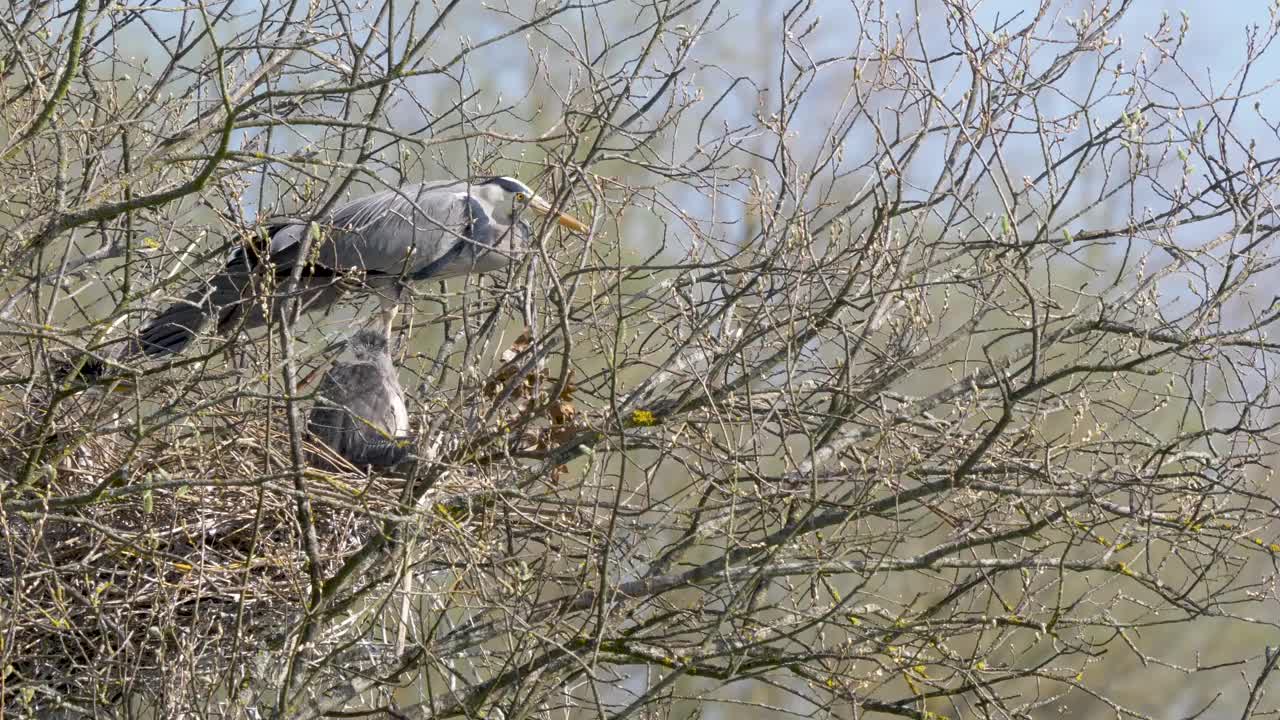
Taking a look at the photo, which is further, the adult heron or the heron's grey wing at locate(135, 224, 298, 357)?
the adult heron

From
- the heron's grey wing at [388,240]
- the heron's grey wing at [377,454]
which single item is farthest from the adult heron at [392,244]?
the heron's grey wing at [377,454]

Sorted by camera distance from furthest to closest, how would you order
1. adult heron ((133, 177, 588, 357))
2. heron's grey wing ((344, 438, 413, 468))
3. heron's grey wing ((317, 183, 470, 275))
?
heron's grey wing ((317, 183, 470, 275))
adult heron ((133, 177, 588, 357))
heron's grey wing ((344, 438, 413, 468))

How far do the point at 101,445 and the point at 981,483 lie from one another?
9.51ft

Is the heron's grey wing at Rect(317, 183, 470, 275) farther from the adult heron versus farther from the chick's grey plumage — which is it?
the chick's grey plumage

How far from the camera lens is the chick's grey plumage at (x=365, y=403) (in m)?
5.30

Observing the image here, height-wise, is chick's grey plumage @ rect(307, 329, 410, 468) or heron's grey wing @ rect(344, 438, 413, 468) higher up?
chick's grey plumage @ rect(307, 329, 410, 468)

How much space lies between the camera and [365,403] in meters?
5.41

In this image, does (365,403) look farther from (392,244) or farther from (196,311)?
(392,244)

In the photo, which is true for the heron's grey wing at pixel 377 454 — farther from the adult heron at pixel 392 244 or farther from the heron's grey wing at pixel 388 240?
the heron's grey wing at pixel 388 240

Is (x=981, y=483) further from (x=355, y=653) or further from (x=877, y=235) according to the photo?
(x=355, y=653)

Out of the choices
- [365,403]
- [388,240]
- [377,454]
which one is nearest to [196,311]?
[365,403]

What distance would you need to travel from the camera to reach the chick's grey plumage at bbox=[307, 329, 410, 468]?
5301 millimetres

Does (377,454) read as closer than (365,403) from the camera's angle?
Yes

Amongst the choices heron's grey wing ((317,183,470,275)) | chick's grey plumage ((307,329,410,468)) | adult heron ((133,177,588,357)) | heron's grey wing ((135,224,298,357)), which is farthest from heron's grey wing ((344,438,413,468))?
heron's grey wing ((317,183,470,275))
